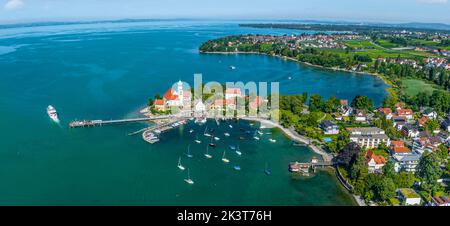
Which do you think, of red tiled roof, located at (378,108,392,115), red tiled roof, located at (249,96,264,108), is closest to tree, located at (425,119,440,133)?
red tiled roof, located at (378,108,392,115)

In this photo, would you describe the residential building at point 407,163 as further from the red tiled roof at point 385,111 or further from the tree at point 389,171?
the red tiled roof at point 385,111

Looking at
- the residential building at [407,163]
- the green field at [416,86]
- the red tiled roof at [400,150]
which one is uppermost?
the green field at [416,86]

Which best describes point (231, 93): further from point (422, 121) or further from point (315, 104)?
point (422, 121)

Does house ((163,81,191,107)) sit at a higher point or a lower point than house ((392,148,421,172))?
higher

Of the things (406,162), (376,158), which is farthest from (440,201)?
(376,158)

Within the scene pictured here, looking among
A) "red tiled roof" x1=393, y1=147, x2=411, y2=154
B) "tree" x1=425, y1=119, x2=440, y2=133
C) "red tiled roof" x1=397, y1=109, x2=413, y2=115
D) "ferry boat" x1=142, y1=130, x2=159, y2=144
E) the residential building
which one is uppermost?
"red tiled roof" x1=397, y1=109, x2=413, y2=115

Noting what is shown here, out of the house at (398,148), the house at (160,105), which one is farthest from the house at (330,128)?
the house at (160,105)

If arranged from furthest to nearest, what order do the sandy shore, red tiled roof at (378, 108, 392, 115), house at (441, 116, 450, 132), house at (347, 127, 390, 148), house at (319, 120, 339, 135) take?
red tiled roof at (378, 108, 392, 115) < house at (441, 116, 450, 132) < house at (319, 120, 339, 135) < house at (347, 127, 390, 148) < the sandy shore

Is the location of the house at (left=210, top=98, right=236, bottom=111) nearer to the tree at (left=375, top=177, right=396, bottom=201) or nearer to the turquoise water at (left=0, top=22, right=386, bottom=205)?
the turquoise water at (left=0, top=22, right=386, bottom=205)
